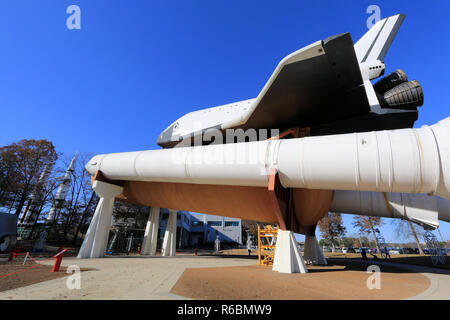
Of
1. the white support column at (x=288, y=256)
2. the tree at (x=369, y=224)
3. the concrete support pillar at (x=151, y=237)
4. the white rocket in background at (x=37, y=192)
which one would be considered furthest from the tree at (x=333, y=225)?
the white rocket in background at (x=37, y=192)

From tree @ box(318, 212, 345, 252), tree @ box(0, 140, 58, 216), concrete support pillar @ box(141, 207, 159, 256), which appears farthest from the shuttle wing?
tree @ box(318, 212, 345, 252)

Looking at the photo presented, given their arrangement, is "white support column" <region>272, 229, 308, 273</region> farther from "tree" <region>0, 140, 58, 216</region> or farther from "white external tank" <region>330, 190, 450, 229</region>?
"tree" <region>0, 140, 58, 216</region>

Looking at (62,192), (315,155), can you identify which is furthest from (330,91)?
(62,192)

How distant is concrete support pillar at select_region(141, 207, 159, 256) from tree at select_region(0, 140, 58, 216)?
677 inches

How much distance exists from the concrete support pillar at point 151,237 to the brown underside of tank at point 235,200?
4035 mm

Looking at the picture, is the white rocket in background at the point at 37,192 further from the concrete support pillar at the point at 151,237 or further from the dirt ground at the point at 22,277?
the dirt ground at the point at 22,277

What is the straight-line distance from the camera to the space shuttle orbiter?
6.32m

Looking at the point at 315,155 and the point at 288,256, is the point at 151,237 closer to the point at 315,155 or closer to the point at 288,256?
the point at 288,256

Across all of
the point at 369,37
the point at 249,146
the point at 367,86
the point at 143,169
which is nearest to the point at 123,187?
the point at 143,169

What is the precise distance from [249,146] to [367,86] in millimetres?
8014

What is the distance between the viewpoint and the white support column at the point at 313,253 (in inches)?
483

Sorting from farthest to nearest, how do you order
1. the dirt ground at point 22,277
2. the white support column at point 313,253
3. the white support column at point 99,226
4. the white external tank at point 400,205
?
the white support column at point 99,226 < the white support column at point 313,253 < the white external tank at point 400,205 < the dirt ground at point 22,277
